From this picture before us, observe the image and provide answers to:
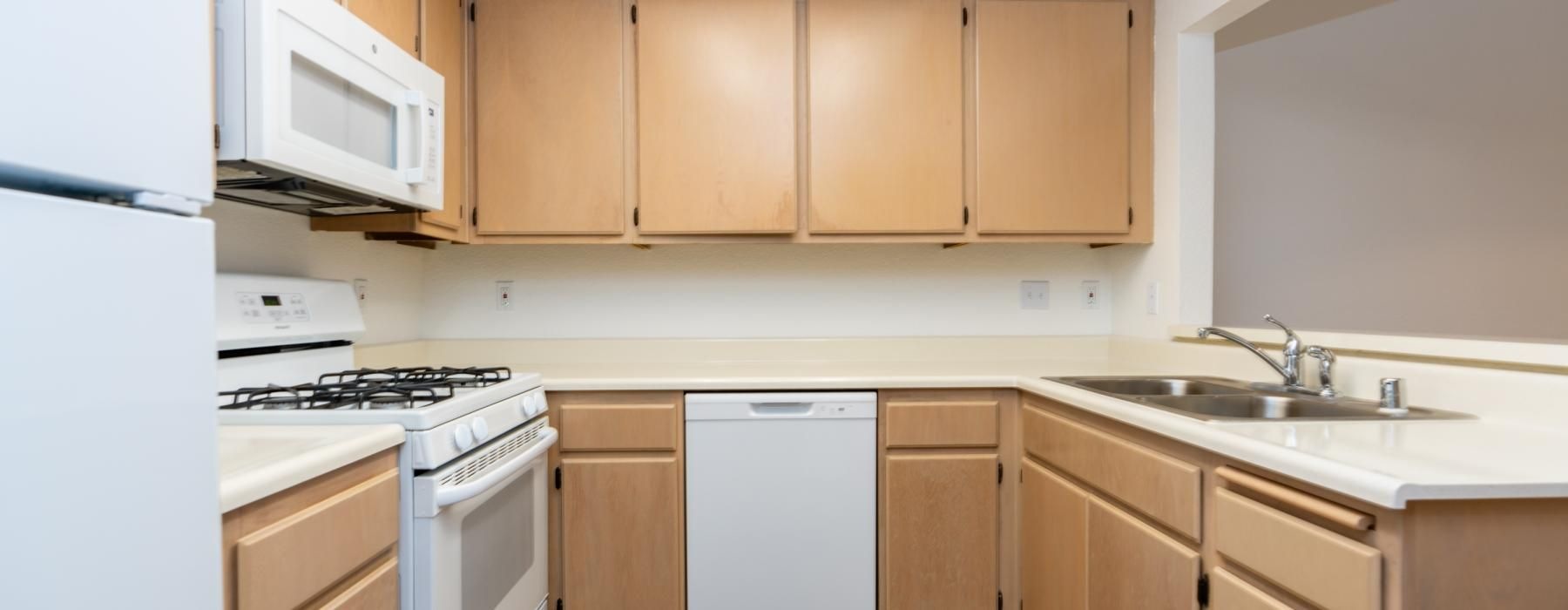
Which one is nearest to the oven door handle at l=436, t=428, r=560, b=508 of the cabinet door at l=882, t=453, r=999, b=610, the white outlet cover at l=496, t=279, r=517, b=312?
the white outlet cover at l=496, t=279, r=517, b=312

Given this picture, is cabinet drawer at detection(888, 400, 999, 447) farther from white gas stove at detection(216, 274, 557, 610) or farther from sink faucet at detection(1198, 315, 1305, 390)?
white gas stove at detection(216, 274, 557, 610)

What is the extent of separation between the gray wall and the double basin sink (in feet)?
4.41

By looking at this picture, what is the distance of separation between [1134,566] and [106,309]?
1.59 meters

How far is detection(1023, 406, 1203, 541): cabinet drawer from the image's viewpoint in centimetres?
123

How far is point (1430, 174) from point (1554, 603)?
2875mm

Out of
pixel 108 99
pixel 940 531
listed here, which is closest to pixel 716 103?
pixel 940 531

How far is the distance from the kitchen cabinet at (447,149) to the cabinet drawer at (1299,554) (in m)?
1.82

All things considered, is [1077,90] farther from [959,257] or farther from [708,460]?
[708,460]

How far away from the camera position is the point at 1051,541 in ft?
5.82

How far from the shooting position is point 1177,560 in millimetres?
1257

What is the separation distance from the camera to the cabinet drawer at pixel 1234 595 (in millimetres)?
1038

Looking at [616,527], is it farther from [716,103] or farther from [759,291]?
[716,103]

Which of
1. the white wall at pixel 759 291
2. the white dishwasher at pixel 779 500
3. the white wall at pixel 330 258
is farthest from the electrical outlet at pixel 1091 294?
the white wall at pixel 330 258

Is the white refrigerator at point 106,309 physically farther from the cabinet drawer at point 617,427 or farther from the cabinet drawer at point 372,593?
the cabinet drawer at point 617,427
